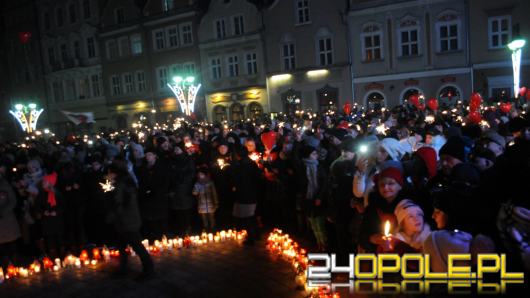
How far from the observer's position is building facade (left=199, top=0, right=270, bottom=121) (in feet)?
109

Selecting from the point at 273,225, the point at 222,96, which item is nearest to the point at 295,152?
the point at 273,225

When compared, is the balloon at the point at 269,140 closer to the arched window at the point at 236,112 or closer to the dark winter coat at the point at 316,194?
the dark winter coat at the point at 316,194

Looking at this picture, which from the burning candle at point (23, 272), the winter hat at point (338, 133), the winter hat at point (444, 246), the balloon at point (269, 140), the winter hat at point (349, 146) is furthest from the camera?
the balloon at point (269, 140)

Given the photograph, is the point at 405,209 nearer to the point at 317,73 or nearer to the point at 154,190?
the point at 154,190


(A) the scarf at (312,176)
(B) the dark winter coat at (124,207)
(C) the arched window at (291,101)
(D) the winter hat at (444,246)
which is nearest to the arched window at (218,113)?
(C) the arched window at (291,101)

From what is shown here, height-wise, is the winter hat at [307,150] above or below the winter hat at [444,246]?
above

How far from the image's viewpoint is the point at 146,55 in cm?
3866

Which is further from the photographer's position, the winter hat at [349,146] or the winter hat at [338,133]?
the winter hat at [338,133]

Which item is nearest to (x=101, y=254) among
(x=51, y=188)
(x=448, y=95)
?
(x=51, y=188)

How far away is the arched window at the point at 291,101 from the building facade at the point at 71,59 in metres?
19.0

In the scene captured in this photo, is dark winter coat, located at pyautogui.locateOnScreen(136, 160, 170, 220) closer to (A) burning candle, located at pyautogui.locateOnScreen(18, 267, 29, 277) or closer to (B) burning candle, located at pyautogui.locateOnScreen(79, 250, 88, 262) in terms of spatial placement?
(B) burning candle, located at pyautogui.locateOnScreen(79, 250, 88, 262)

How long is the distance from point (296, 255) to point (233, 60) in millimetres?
28903

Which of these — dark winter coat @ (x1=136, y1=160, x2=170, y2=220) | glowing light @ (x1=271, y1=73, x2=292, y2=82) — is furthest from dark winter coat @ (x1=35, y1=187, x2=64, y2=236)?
glowing light @ (x1=271, y1=73, x2=292, y2=82)

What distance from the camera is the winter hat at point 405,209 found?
379cm
